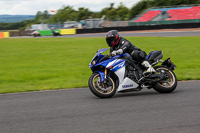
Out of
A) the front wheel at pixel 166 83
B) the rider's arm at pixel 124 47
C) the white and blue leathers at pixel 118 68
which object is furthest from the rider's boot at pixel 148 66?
the rider's arm at pixel 124 47

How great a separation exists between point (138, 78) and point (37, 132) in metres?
2.97

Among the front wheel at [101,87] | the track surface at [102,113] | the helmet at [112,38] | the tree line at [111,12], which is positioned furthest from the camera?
the tree line at [111,12]

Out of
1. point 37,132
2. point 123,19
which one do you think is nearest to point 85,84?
point 37,132

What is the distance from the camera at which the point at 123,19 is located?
4459 cm

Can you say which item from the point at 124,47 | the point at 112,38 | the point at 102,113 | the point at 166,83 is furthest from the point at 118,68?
the point at 102,113

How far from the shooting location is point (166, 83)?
652cm

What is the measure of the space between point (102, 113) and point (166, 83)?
7.28ft

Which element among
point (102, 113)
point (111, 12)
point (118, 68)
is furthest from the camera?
point (111, 12)

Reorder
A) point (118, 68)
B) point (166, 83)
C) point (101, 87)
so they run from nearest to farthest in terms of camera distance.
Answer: point (101, 87) < point (118, 68) < point (166, 83)

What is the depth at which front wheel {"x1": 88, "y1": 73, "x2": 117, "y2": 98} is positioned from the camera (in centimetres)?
601

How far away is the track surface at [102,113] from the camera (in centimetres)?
412

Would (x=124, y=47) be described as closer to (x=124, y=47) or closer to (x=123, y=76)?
(x=124, y=47)

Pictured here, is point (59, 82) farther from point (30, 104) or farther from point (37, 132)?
point (37, 132)

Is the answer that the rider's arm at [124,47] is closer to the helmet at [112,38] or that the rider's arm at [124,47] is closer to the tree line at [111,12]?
the helmet at [112,38]
